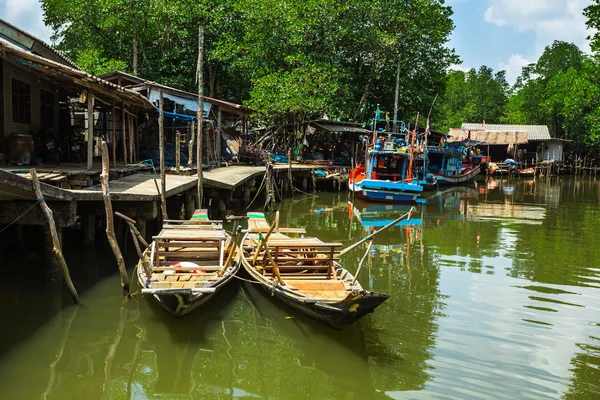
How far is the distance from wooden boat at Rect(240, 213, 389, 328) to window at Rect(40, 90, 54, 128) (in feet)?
26.1

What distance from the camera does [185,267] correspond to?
7938 millimetres

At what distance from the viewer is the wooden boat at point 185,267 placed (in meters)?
6.67

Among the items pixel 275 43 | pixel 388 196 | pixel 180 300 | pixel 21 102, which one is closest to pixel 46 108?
pixel 21 102

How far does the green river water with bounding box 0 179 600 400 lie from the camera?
18.6 ft

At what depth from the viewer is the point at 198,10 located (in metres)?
A: 27.1

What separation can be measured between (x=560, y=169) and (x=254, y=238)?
41889 mm

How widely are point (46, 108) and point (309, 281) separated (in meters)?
10.6

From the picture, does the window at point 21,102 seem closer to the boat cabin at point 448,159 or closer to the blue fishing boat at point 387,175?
the blue fishing boat at point 387,175

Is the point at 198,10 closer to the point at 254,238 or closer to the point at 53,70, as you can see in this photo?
the point at 53,70

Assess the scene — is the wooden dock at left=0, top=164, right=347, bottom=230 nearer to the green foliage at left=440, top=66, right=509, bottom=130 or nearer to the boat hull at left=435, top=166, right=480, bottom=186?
the boat hull at left=435, top=166, right=480, bottom=186

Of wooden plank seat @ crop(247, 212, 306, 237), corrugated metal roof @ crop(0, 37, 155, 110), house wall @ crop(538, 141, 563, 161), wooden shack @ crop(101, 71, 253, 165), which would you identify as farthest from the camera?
house wall @ crop(538, 141, 563, 161)

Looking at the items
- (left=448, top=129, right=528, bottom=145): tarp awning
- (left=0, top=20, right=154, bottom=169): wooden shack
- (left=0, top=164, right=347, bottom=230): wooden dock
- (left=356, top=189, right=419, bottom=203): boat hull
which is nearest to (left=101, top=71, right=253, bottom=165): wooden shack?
(left=0, top=20, right=154, bottom=169): wooden shack

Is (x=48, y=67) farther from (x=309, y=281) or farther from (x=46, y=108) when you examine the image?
(x=309, y=281)

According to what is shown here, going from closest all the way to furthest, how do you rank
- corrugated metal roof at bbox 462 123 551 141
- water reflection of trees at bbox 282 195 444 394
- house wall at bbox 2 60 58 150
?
water reflection of trees at bbox 282 195 444 394
house wall at bbox 2 60 58 150
corrugated metal roof at bbox 462 123 551 141
